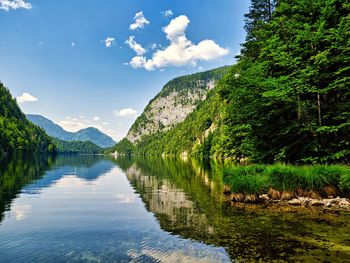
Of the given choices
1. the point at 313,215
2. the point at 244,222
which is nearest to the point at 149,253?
the point at 244,222

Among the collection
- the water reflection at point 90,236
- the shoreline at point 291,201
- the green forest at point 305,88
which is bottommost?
the water reflection at point 90,236

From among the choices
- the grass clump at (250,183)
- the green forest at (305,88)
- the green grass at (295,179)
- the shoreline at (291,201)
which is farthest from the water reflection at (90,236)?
the green forest at (305,88)

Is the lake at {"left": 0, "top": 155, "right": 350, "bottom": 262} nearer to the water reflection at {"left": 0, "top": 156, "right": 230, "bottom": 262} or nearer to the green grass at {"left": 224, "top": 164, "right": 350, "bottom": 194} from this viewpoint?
the water reflection at {"left": 0, "top": 156, "right": 230, "bottom": 262}

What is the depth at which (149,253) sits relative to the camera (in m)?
12.1

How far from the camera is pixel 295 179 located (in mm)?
21562

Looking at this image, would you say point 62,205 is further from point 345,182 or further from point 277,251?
point 345,182

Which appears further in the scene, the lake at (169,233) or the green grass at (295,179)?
the green grass at (295,179)

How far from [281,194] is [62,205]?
18.4 m

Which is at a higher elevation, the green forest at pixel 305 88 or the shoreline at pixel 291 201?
the green forest at pixel 305 88

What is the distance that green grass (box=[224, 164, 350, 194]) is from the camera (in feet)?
66.8

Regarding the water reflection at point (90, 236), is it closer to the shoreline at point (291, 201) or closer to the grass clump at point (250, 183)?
A: the shoreline at point (291, 201)

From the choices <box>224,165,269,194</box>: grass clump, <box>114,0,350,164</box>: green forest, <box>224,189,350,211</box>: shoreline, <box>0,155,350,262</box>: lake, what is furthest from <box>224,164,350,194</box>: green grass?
<box>114,0,350,164</box>: green forest

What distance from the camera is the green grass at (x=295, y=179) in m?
20.4

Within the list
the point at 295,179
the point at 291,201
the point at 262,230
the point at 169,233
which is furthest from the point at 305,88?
the point at 169,233
